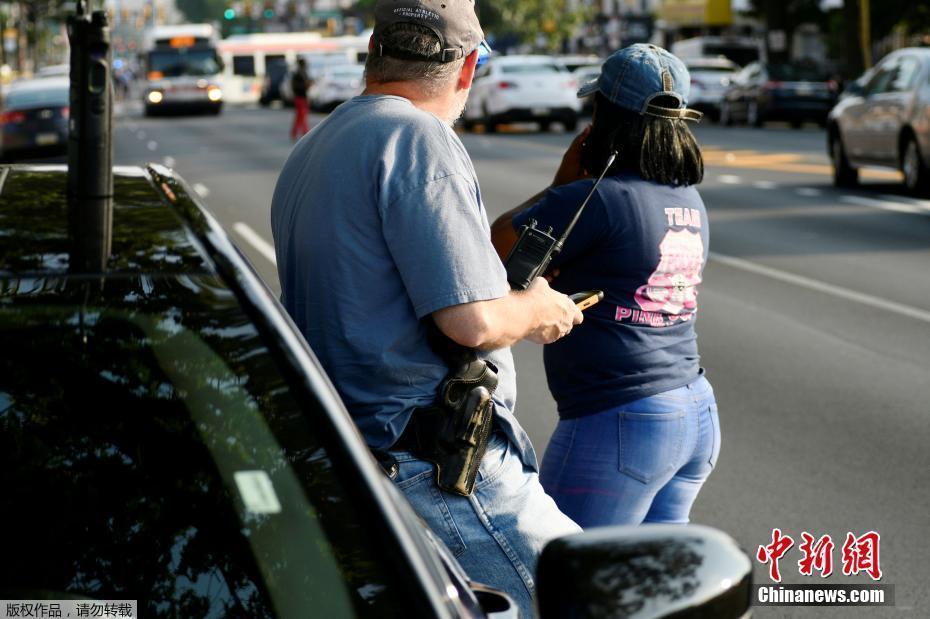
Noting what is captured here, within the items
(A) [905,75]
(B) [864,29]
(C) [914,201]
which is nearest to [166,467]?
(C) [914,201]

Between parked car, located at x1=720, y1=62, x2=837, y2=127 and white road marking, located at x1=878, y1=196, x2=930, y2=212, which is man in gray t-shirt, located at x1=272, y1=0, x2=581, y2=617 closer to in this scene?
white road marking, located at x1=878, y1=196, x2=930, y2=212

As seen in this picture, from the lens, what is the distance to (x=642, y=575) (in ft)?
6.59

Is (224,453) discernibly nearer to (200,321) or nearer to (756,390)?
(200,321)

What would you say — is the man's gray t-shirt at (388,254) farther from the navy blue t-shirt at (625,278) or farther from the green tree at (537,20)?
the green tree at (537,20)

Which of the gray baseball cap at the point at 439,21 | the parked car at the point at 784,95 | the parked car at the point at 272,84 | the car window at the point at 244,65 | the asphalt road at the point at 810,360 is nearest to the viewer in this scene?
the gray baseball cap at the point at 439,21

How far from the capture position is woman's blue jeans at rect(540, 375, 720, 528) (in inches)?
134

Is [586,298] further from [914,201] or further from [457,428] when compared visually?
[914,201]

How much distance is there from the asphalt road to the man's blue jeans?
2246 millimetres

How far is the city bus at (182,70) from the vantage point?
51.1 meters

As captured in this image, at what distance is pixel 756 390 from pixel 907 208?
9.81 metres

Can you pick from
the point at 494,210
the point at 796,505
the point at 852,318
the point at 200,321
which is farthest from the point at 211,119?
the point at 200,321

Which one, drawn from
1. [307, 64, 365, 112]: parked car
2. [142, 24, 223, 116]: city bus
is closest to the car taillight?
[307, 64, 365, 112]: parked car

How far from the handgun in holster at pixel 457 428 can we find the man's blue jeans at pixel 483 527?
0.02 meters

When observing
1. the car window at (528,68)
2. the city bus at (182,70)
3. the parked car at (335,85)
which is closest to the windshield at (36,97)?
the car window at (528,68)
